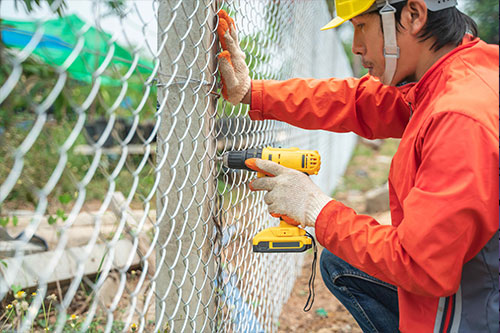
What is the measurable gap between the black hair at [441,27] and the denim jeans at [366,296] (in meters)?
1.13

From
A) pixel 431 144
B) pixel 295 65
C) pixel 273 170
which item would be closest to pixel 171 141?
pixel 273 170

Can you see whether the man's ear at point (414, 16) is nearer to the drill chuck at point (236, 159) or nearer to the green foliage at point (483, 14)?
the drill chuck at point (236, 159)

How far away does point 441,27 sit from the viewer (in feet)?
5.69

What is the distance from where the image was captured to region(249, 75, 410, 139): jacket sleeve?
2.28 m

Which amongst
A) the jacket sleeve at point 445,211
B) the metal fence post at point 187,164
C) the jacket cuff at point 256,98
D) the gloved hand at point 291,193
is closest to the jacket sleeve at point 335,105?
the jacket cuff at point 256,98

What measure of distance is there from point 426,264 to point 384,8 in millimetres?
978

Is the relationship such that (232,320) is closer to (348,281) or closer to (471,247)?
(348,281)

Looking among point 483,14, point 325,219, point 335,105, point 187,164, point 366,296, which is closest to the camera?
point 187,164

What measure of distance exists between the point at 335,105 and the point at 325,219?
87 centimetres

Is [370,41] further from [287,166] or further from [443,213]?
[443,213]

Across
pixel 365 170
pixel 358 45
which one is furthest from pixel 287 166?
pixel 365 170

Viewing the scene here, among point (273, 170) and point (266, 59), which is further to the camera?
point (266, 59)

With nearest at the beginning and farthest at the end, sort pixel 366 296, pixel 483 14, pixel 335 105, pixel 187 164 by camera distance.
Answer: pixel 187 164
pixel 366 296
pixel 335 105
pixel 483 14

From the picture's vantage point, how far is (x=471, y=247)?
59.0 inches
